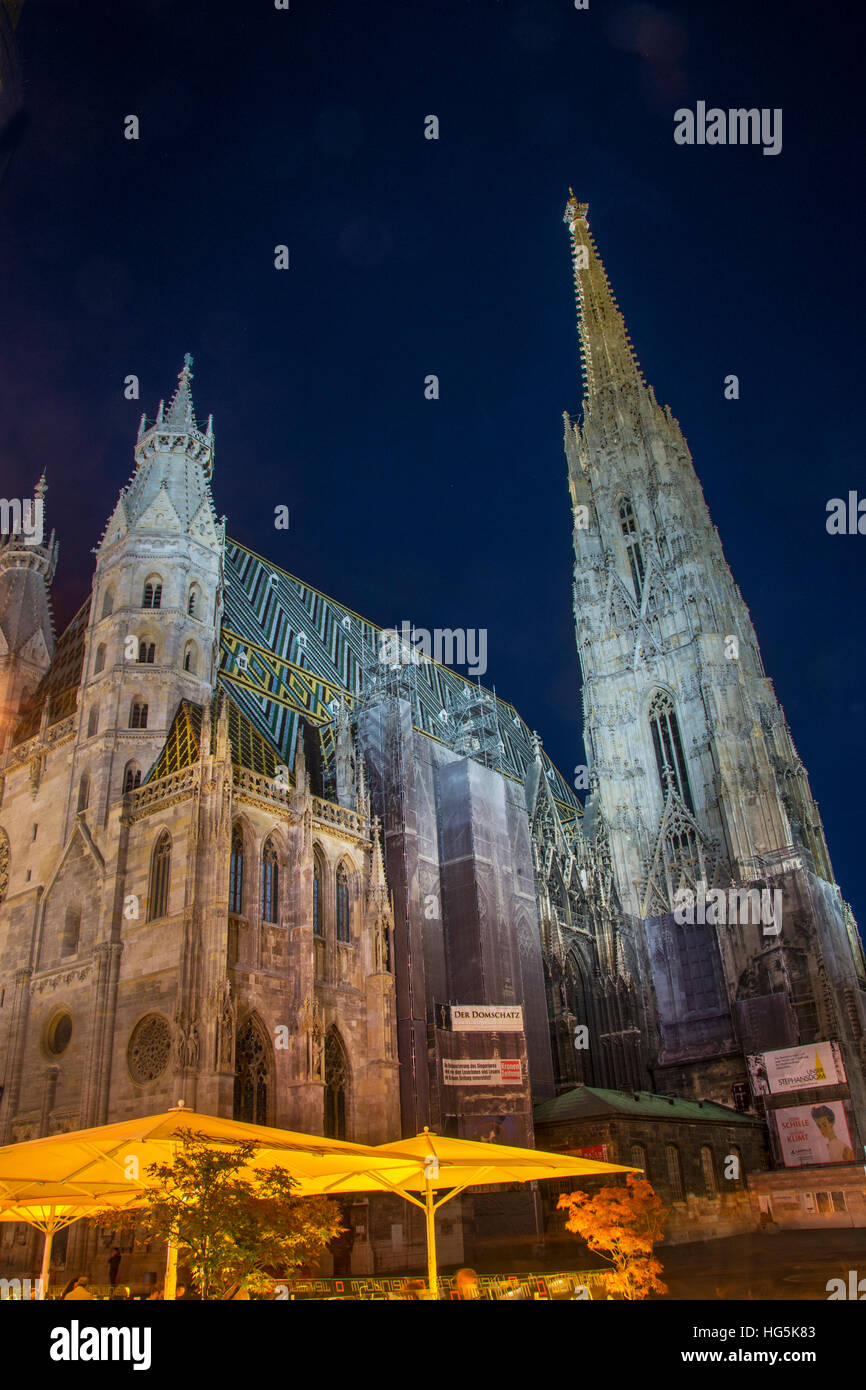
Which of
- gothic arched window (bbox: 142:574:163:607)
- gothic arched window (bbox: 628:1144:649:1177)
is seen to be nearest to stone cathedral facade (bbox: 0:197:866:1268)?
gothic arched window (bbox: 142:574:163:607)

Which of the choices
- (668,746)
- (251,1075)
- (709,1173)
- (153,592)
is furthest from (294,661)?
(709,1173)

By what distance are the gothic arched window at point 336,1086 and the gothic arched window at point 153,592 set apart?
16083 millimetres

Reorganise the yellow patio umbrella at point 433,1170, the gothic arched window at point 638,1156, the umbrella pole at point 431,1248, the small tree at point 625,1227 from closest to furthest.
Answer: the umbrella pole at point 431,1248 < the yellow patio umbrella at point 433,1170 < the small tree at point 625,1227 < the gothic arched window at point 638,1156

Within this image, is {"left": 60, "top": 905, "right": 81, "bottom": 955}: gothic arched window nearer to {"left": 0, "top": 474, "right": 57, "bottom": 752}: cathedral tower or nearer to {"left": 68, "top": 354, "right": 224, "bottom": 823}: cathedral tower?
{"left": 68, "top": 354, "right": 224, "bottom": 823}: cathedral tower

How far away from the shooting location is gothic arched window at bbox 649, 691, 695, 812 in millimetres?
52125

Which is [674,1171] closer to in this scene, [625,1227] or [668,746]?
[625,1227]

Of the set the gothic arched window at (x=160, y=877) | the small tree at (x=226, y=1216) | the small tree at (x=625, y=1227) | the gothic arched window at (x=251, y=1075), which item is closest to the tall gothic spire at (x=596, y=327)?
the gothic arched window at (x=160, y=877)

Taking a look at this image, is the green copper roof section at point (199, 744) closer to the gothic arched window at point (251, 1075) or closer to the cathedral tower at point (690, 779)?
the gothic arched window at point (251, 1075)

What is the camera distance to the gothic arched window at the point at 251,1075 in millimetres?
26578

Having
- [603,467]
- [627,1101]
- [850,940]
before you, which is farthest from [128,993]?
[603,467]
